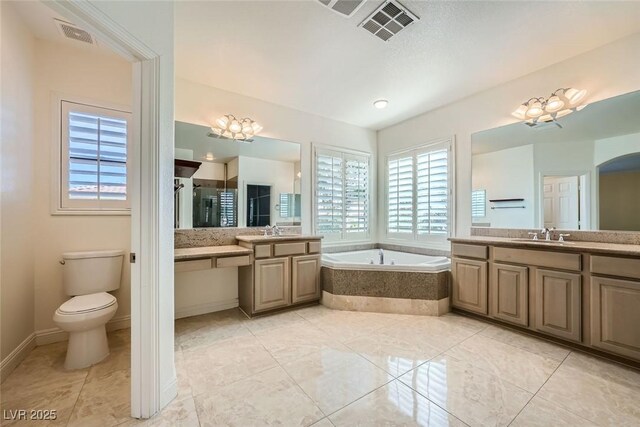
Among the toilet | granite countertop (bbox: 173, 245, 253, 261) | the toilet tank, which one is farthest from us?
granite countertop (bbox: 173, 245, 253, 261)

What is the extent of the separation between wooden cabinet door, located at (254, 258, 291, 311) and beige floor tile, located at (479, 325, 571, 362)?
201 centimetres

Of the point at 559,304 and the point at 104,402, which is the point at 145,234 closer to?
the point at 104,402

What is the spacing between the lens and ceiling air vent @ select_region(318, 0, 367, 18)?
1.79 meters

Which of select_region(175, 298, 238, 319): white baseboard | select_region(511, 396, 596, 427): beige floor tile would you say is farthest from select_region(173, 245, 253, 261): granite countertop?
select_region(511, 396, 596, 427): beige floor tile

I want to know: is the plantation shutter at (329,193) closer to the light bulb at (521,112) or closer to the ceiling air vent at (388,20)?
the ceiling air vent at (388,20)

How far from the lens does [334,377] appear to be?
175 cm

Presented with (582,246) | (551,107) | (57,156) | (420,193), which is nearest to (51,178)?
(57,156)

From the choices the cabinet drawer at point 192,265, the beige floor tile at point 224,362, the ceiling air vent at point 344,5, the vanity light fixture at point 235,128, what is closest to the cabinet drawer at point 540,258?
the beige floor tile at point 224,362

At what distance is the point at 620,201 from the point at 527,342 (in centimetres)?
152

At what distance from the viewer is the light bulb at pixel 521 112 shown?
2783 mm

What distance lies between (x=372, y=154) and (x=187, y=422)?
403 cm

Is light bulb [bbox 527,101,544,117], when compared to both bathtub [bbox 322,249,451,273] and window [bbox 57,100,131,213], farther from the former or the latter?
window [bbox 57,100,131,213]

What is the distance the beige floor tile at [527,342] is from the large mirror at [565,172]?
116 centimetres

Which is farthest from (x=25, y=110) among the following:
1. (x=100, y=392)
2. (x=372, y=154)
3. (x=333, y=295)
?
(x=372, y=154)
